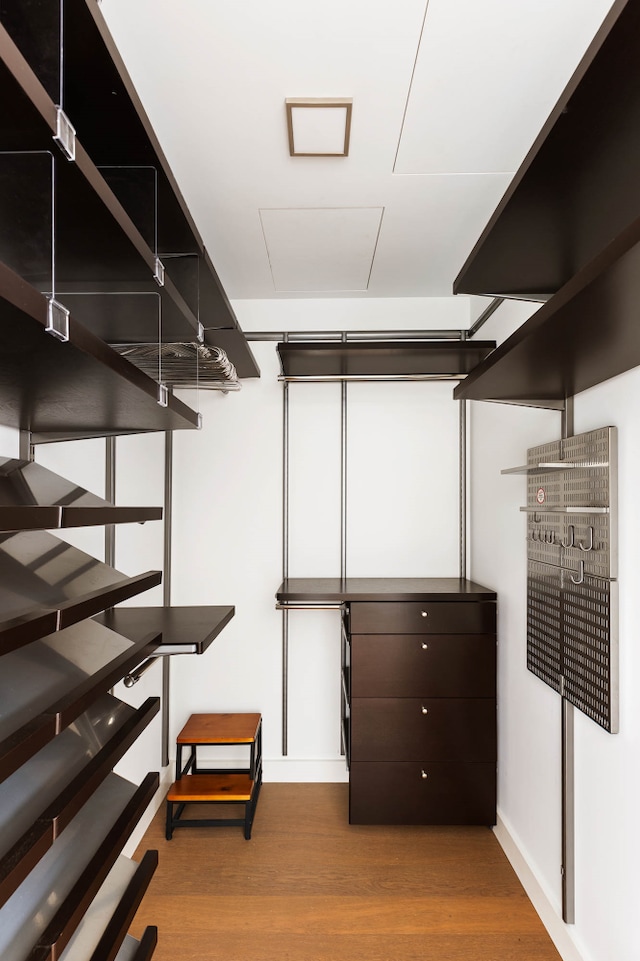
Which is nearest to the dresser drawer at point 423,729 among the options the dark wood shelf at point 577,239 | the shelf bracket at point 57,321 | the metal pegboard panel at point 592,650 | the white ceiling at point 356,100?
the metal pegboard panel at point 592,650

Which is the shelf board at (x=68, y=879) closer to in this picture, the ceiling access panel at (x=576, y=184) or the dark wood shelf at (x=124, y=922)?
the dark wood shelf at (x=124, y=922)

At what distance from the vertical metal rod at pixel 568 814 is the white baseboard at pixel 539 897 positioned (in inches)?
2.5

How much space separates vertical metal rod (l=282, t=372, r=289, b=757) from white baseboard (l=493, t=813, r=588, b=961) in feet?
3.64

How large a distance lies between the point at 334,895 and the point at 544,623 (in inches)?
49.6

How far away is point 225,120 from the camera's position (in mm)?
1696

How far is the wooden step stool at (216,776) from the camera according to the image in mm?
2582

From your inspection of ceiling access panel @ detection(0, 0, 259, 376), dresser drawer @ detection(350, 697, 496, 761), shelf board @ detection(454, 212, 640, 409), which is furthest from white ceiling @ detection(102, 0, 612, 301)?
dresser drawer @ detection(350, 697, 496, 761)

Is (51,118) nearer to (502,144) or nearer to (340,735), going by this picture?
(502,144)

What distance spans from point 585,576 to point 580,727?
1.58 ft

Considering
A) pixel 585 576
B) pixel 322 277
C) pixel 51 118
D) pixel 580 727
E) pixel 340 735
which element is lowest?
pixel 340 735

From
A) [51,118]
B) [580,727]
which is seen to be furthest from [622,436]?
[51,118]

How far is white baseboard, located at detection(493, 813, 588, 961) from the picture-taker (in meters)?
1.85

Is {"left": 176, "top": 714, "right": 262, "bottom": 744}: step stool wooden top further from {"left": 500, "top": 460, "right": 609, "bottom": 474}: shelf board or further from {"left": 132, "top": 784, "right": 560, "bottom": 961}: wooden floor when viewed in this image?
{"left": 500, "top": 460, "right": 609, "bottom": 474}: shelf board

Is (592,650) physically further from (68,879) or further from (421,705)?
(68,879)
